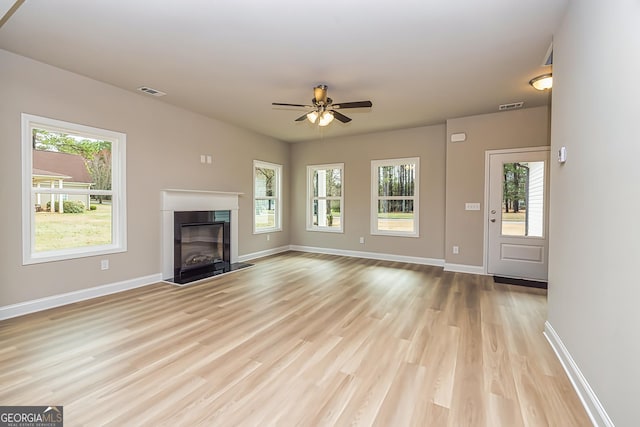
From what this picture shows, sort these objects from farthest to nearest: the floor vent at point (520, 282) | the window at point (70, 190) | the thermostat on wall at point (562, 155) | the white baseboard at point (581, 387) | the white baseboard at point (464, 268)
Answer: the white baseboard at point (464, 268), the floor vent at point (520, 282), the window at point (70, 190), the thermostat on wall at point (562, 155), the white baseboard at point (581, 387)

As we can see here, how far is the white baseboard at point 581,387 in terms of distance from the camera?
5.17 ft

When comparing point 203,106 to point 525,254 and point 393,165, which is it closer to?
point 393,165

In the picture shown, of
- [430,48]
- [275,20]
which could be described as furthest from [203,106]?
[430,48]

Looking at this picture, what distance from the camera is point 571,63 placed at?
2.21 m

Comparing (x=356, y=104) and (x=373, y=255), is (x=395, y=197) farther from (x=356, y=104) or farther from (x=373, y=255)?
(x=356, y=104)

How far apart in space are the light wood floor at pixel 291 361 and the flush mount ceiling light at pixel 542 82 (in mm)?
2697

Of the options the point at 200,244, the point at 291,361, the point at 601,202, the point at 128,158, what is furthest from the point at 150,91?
the point at 601,202

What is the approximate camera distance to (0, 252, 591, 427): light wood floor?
172 centimetres

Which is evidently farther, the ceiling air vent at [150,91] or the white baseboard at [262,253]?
the white baseboard at [262,253]

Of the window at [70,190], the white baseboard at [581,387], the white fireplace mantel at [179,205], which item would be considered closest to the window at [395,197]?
the white fireplace mantel at [179,205]

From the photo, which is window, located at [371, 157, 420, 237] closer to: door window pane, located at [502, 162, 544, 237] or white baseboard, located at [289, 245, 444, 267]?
white baseboard, located at [289, 245, 444, 267]

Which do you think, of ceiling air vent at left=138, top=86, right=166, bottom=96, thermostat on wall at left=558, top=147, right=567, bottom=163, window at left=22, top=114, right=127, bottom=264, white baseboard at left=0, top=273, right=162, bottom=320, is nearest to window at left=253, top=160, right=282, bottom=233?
ceiling air vent at left=138, top=86, right=166, bottom=96

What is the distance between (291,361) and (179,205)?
3423 mm

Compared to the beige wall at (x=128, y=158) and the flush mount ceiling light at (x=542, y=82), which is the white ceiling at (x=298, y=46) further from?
the beige wall at (x=128, y=158)
